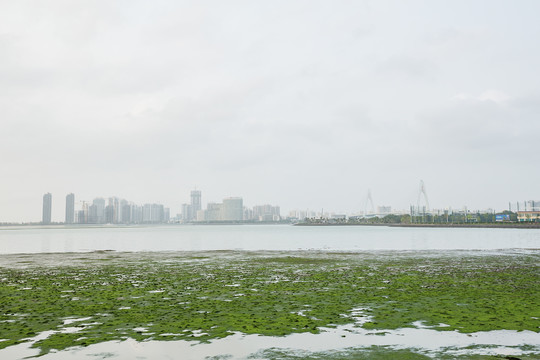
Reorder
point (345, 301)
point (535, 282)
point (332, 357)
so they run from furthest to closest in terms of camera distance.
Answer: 1. point (535, 282)
2. point (345, 301)
3. point (332, 357)

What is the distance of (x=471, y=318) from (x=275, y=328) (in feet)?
21.8

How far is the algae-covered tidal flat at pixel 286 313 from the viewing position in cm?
1170

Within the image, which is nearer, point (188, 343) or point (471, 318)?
point (188, 343)

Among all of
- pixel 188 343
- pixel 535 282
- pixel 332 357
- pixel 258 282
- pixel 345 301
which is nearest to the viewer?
pixel 332 357

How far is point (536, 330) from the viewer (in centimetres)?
1285

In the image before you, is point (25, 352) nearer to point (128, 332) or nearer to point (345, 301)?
point (128, 332)

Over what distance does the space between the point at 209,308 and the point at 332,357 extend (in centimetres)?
716

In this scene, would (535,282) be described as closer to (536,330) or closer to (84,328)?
(536,330)

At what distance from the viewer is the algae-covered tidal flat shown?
11695 mm

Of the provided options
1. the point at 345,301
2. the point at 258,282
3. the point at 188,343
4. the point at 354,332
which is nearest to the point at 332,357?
the point at 354,332

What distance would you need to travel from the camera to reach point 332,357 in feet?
35.2

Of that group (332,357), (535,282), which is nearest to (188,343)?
(332,357)

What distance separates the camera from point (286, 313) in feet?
51.6

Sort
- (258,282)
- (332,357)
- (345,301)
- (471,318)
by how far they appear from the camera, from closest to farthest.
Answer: (332,357) → (471,318) → (345,301) → (258,282)
